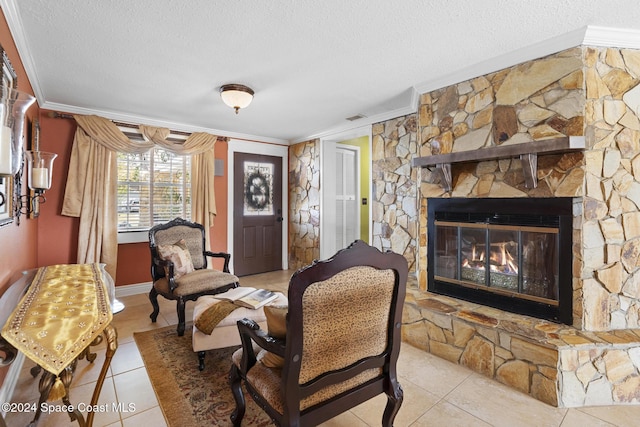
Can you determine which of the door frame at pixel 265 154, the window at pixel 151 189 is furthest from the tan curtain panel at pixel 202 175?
the door frame at pixel 265 154

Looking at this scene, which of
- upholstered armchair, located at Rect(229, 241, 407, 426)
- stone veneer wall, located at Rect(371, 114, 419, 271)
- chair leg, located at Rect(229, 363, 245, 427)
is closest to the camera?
upholstered armchair, located at Rect(229, 241, 407, 426)

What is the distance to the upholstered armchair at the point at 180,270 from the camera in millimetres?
2879

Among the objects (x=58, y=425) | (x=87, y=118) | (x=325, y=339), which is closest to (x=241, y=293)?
(x=58, y=425)

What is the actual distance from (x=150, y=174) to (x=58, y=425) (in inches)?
123

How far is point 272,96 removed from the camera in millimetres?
3254

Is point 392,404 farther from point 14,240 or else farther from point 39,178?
point 14,240

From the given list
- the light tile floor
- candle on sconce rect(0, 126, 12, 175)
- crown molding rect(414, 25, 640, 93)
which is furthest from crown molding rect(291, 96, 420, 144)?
candle on sconce rect(0, 126, 12, 175)

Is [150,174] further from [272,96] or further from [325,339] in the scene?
[325,339]

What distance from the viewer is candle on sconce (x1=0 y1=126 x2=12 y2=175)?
1080 millimetres

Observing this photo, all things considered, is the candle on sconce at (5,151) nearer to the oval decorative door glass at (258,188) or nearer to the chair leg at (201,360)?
the chair leg at (201,360)

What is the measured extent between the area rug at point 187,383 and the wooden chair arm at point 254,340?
1.53 feet

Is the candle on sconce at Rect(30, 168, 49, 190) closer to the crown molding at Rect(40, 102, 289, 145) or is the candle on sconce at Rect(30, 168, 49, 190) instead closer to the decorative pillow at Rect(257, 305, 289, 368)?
the decorative pillow at Rect(257, 305, 289, 368)

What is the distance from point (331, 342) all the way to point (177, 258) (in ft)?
7.59

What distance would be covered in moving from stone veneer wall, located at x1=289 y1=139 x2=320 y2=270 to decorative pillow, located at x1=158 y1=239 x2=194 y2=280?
7.33ft
